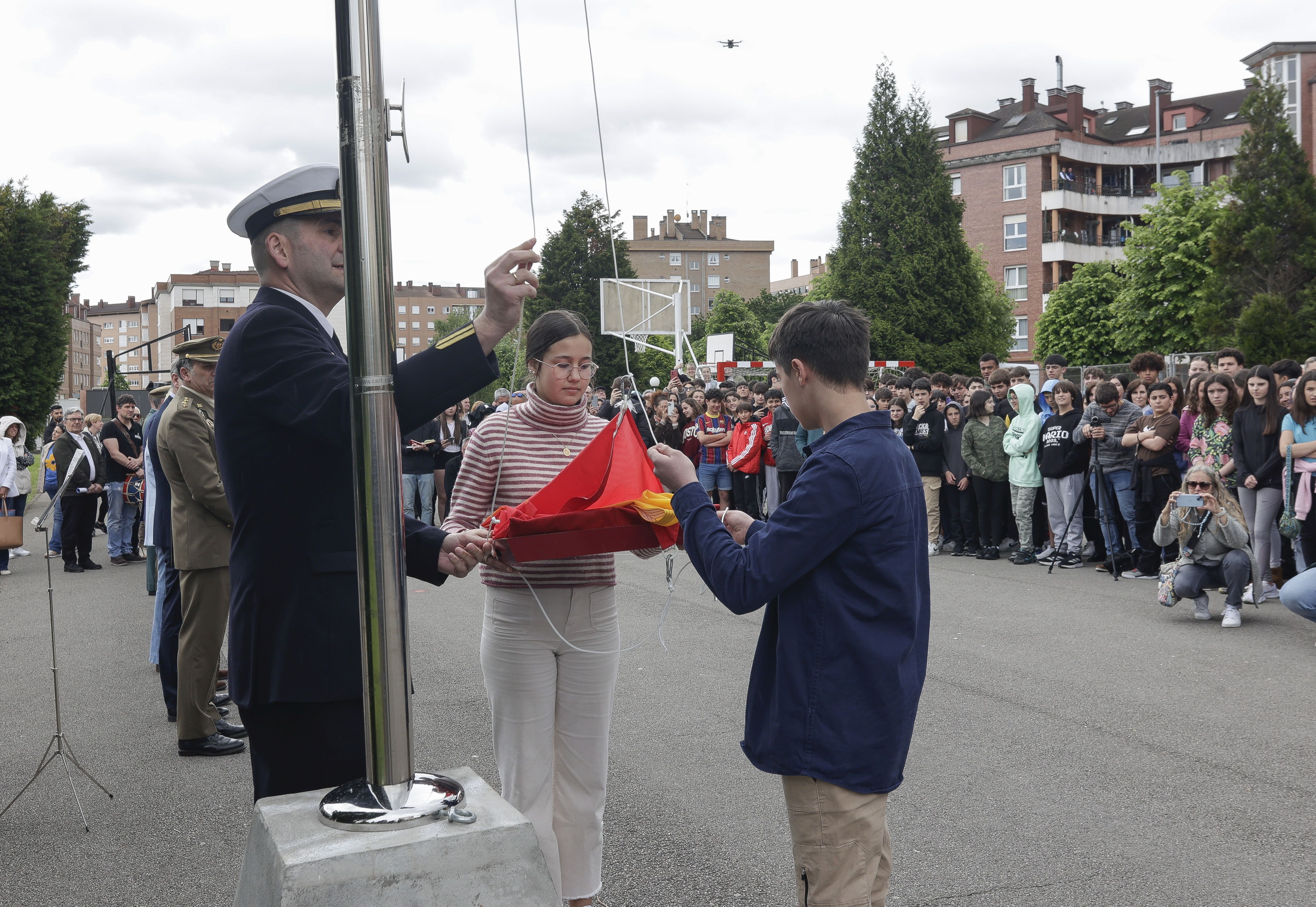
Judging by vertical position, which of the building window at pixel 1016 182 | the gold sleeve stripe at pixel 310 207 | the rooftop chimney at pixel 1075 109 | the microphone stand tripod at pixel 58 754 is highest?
the rooftop chimney at pixel 1075 109

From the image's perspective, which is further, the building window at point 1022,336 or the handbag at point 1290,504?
the building window at point 1022,336

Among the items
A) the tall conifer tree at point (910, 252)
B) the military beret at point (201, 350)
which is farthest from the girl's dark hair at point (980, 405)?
the tall conifer tree at point (910, 252)

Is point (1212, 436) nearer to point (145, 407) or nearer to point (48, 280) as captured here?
point (48, 280)

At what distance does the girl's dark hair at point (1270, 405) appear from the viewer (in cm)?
1011

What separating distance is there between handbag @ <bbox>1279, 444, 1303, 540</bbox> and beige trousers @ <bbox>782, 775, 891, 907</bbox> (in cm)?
854

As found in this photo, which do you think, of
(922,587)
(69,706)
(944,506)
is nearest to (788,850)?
(922,587)

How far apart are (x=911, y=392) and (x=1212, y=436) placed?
4.57m

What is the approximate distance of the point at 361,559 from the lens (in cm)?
186

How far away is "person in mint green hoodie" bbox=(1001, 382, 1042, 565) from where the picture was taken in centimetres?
1308

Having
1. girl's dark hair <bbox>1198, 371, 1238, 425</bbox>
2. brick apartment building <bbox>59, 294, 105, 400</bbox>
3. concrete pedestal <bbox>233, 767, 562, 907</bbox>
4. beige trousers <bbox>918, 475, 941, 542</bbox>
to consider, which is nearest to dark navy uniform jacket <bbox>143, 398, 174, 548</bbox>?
concrete pedestal <bbox>233, 767, 562, 907</bbox>

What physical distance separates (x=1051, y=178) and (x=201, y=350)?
219ft

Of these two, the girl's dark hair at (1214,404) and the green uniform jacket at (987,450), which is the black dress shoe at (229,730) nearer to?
the girl's dark hair at (1214,404)

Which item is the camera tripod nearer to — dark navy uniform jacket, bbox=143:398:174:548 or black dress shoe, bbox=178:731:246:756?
black dress shoe, bbox=178:731:246:756

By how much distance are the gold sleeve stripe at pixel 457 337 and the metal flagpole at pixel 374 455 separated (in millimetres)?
182
